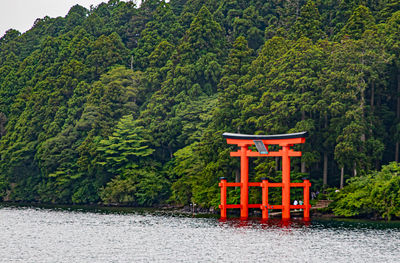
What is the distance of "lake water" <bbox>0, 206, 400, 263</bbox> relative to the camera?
30969 mm

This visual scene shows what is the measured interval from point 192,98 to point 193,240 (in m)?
33.9

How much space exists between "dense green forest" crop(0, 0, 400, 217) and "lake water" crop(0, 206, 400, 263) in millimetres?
7491

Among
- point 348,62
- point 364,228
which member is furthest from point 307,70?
point 364,228

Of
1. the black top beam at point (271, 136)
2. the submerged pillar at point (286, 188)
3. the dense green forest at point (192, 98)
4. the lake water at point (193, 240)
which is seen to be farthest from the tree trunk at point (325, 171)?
the lake water at point (193, 240)

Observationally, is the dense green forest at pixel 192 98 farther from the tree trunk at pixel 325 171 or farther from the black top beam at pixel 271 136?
the black top beam at pixel 271 136

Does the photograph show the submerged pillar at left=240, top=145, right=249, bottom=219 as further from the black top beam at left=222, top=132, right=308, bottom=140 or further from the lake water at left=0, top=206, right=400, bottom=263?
the lake water at left=0, top=206, right=400, bottom=263

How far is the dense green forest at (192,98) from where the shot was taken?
53000 mm

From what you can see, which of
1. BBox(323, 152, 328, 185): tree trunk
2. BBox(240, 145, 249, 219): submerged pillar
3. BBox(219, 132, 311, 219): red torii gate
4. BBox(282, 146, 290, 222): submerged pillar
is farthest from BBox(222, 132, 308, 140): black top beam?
BBox(323, 152, 328, 185): tree trunk

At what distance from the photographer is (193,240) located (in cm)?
3622

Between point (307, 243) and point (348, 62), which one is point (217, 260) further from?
point (348, 62)

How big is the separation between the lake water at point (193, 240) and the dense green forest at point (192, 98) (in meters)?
7.49

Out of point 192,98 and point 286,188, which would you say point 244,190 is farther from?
point 192,98

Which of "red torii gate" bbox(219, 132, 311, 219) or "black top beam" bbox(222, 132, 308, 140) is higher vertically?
"black top beam" bbox(222, 132, 308, 140)

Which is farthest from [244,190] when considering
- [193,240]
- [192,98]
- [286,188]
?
[192,98]
